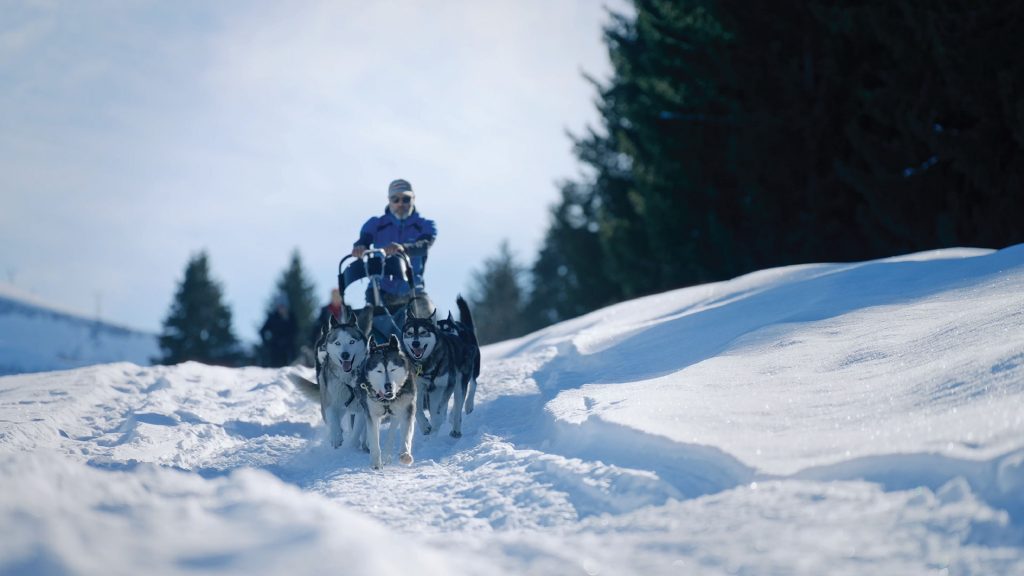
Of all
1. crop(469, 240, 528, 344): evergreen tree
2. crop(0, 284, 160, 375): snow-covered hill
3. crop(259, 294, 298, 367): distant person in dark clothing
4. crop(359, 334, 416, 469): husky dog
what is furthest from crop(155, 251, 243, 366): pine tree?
crop(359, 334, 416, 469): husky dog

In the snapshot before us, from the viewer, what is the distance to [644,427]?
206 inches

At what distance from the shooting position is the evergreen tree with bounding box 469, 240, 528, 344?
1770 inches

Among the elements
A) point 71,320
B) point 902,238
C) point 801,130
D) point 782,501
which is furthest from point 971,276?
point 71,320

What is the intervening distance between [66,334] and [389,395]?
1885 inches

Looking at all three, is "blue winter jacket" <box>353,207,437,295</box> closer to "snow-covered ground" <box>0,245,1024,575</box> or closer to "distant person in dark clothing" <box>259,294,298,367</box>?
"snow-covered ground" <box>0,245,1024,575</box>

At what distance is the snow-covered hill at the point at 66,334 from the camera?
4362cm

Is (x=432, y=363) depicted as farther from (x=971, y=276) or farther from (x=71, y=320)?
(x=71, y=320)

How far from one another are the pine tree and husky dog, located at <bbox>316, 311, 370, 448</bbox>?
31.0 m

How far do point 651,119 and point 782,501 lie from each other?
58.5 feet

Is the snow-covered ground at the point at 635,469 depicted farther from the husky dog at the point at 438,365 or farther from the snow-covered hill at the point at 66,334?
the snow-covered hill at the point at 66,334

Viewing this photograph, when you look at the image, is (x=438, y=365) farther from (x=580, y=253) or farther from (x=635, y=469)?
(x=580, y=253)

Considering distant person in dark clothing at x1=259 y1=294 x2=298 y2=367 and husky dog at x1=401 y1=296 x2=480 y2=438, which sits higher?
distant person in dark clothing at x1=259 y1=294 x2=298 y2=367

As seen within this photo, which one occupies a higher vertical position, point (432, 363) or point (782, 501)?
point (432, 363)

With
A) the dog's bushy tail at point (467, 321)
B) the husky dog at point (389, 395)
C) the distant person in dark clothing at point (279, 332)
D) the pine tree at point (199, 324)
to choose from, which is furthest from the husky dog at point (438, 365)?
the pine tree at point (199, 324)
